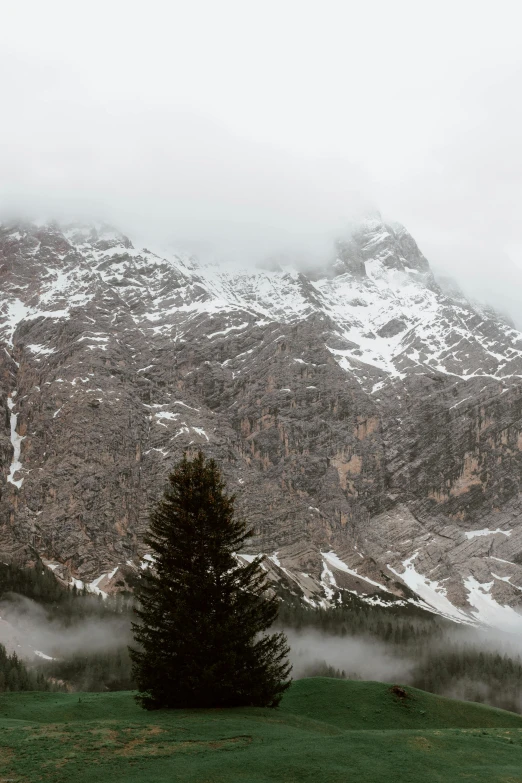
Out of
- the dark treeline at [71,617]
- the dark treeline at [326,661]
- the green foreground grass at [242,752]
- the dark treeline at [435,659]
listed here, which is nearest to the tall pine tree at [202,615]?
the green foreground grass at [242,752]

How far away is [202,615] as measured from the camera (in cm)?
3497

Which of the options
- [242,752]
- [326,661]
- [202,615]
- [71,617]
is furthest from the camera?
[71,617]

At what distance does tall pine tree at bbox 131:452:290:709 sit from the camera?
33969 millimetres

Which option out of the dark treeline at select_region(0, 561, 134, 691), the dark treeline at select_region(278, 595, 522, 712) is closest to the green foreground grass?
the dark treeline at select_region(0, 561, 134, 691)

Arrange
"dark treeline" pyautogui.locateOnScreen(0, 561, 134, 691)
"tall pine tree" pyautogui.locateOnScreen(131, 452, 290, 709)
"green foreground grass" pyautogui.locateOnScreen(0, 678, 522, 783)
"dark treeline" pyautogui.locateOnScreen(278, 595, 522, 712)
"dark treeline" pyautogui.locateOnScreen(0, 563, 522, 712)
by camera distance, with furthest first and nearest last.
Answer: "dark treeline" pyautogui.locateOnScreen(278, 595, 522, 712) < "dark treeline" pyautogui.locateOnScreen(0, 563, 522, 712) < "dark treeline" pyautogui.locateOnScreen(0, 561, 134, 691) < "tall pine tree" pyautogui.locateOnScreen(131, 452, 290, 709) < "green foreground grass" pyautogui.locateOnScreen(0, 678, 522, 783)

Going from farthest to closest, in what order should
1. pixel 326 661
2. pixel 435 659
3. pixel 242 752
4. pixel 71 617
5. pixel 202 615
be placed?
pixel 71 617 < pixel 435 659 < pixel 326 661 < pixel 202 615 < pixel 242 752

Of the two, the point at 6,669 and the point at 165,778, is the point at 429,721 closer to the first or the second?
the point at 165,778

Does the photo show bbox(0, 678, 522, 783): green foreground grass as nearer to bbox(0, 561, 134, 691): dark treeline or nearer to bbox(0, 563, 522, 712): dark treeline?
bbox(0, 561, 134, 691): dark treeline

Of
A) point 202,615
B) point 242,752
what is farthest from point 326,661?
point 242,752

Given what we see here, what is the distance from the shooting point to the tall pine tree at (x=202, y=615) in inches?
1337

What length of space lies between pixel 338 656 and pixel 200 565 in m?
148

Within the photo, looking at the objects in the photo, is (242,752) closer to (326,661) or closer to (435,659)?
(326,661)

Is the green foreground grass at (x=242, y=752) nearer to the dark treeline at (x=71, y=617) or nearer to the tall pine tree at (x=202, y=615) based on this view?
the tall pine tree at (x=202, y=615)

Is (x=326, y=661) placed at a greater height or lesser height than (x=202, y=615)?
lesser
